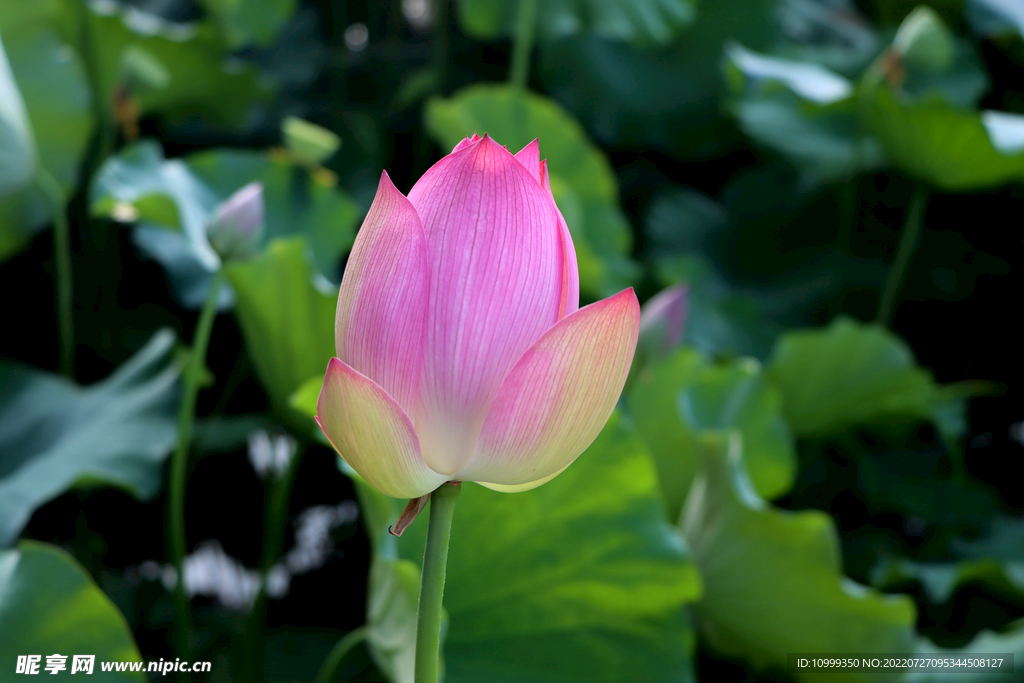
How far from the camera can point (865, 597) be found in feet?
1.66

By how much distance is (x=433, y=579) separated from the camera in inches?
7.2

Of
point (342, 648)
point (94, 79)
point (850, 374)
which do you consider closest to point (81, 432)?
point (342, 648)

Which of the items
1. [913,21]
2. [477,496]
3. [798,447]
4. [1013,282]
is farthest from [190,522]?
[1013,282]

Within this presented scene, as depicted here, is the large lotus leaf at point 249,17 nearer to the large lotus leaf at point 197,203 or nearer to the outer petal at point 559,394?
the large lotus leaf at point 197,203

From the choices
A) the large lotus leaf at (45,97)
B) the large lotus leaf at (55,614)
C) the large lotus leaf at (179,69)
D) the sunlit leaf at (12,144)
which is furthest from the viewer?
the large lotus leaf at (179,69)

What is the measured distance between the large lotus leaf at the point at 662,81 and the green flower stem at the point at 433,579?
95 centimetres

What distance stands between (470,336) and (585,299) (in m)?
0.64

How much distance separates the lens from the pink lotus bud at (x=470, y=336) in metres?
0.17

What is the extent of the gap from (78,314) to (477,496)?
62 cm

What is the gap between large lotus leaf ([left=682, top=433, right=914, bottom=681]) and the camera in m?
0.51

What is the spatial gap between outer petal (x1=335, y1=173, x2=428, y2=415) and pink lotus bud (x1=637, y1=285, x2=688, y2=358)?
46 centimetres

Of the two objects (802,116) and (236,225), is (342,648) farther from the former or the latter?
(802,116)

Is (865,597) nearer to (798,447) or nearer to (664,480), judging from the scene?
(664,480)

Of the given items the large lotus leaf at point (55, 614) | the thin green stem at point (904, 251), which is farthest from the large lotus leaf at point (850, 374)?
the large lotus leaf at point (55, 614)
